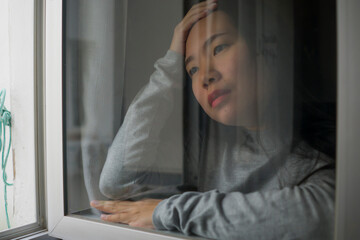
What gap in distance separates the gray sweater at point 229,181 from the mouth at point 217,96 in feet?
0.16

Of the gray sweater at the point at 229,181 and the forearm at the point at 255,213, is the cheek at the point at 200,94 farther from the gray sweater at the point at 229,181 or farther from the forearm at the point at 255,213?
the forearm at the point at 255,213

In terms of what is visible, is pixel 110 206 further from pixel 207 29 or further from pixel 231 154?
pixel 207 29

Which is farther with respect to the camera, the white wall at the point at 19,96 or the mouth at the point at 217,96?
the white wall at the point at 19,96

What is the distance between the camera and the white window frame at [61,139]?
44 cm

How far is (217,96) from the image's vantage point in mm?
574

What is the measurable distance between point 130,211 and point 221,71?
376mm

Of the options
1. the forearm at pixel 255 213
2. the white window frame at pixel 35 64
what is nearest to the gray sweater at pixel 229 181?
the forearm at pixel 255 213

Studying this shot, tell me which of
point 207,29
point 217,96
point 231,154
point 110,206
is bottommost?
point 110,206

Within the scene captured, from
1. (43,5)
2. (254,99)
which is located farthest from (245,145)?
(43,5)

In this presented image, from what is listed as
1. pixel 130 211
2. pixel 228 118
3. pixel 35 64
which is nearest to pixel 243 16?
pixel 228 118

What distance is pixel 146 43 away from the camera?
0.66m

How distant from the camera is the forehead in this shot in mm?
564

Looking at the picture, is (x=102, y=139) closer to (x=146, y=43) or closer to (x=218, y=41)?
Result: (x=146, y=43)

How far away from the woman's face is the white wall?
53 cm
